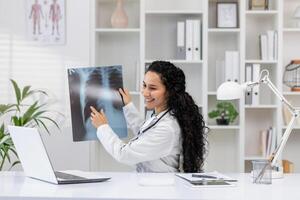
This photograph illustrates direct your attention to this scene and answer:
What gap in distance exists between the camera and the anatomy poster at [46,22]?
14.3 ft

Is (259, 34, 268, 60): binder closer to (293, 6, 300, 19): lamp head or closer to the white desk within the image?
(293, 6, 300, 19): lamp head

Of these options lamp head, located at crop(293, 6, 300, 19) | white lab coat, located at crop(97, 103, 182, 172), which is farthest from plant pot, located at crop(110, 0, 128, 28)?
white lab coat, located at crop(97, 103, 182, 172)

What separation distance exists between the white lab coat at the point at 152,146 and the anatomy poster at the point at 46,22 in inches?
65.5

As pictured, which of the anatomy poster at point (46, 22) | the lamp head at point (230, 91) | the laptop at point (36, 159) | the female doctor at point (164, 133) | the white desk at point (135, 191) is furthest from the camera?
the anatomy poster at point (46, 22)

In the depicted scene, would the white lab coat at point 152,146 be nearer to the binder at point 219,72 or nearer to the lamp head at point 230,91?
the lamp head at point 230,91

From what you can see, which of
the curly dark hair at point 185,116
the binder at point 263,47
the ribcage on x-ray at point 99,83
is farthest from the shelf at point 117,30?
the curly dark hair at point 185,116

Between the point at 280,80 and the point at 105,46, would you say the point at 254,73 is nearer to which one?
the point at 280,80

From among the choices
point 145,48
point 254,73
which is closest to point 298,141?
point 254,73

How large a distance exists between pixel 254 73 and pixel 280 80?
0.68ft

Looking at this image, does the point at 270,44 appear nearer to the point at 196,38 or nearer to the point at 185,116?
the point at 196,38

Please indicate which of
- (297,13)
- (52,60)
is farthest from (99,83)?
(297,13)

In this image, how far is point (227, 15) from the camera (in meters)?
4.52

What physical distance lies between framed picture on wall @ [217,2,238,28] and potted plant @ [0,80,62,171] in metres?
1.51

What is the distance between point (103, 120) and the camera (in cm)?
300
